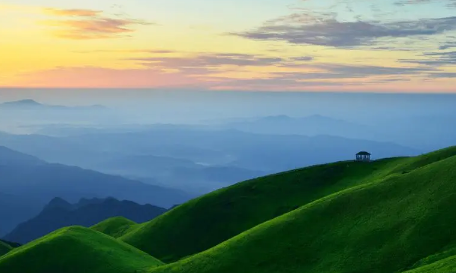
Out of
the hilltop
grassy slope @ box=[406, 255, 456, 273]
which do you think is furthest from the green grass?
grassy slope @ box=[406, 255, 456, 273]

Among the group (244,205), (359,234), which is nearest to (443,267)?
(359,234)

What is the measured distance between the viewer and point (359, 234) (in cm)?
5519

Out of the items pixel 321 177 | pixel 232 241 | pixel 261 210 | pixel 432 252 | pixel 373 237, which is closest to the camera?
pixel 432 252

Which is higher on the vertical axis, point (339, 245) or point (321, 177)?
point (339, 245)

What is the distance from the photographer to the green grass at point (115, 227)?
128 meters

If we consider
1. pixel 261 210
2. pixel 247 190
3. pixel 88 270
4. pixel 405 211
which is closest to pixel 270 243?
pixel 405 211

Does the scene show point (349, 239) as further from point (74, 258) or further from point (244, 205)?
point (244, 205)

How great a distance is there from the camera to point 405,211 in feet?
183

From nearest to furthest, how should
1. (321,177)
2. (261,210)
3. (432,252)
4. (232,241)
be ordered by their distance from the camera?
(432,252)
(232,241)
(261,210)
(321,177)

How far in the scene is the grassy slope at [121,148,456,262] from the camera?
3807 inches

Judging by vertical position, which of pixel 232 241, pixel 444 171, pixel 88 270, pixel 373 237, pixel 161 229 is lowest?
pixel 161 229

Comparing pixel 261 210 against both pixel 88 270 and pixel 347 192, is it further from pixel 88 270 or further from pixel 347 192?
pixel 88 270

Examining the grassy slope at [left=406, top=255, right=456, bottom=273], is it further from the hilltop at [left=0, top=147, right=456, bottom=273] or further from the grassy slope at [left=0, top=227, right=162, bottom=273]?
the grassy slope at [left=0, top=227, right=162, bottom=273]

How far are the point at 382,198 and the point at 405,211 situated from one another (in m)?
6.16
